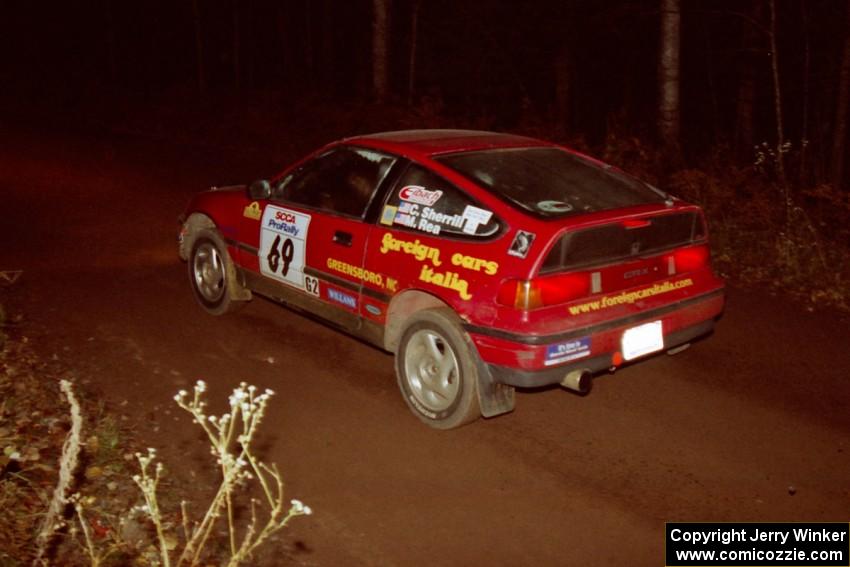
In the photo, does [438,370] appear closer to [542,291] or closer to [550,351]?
[550,351]

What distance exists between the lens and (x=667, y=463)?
4.69 m

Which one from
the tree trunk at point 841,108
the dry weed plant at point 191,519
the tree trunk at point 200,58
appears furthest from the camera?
the tree trunk at point 200,58

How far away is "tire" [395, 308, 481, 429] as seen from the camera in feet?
16.0

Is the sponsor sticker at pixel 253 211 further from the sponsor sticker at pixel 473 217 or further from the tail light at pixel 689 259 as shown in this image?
the tail light at pixel 689 259

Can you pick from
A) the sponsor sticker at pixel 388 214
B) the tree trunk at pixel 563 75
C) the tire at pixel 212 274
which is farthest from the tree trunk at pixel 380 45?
the sponsor sticker at pixel 388 214

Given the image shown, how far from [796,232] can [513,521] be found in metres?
6.04

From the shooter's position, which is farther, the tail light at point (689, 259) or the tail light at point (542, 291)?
the tail light at point (689, 259)

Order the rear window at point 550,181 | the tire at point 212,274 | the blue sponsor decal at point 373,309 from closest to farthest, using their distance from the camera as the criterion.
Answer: the rear window at point 550,181, the blue sponsor decal at point 373,309, the tire at point 212,274

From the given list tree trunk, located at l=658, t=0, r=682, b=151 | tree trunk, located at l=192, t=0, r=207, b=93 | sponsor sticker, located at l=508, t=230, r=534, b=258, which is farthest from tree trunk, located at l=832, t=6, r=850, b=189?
tree trunk, located at l=192, t=0, r=207, b=93

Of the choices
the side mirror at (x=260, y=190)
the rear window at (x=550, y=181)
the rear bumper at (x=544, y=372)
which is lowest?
the rear bumper at (x=544, y=372)

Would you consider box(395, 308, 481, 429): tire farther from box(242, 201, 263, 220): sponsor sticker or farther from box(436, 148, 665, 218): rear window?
box(242, 201, 263, 220): sponsor sticker

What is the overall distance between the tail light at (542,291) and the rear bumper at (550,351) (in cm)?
18

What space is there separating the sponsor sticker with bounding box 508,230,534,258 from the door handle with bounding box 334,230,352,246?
1387mm

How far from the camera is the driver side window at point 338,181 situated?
18.4 feet
